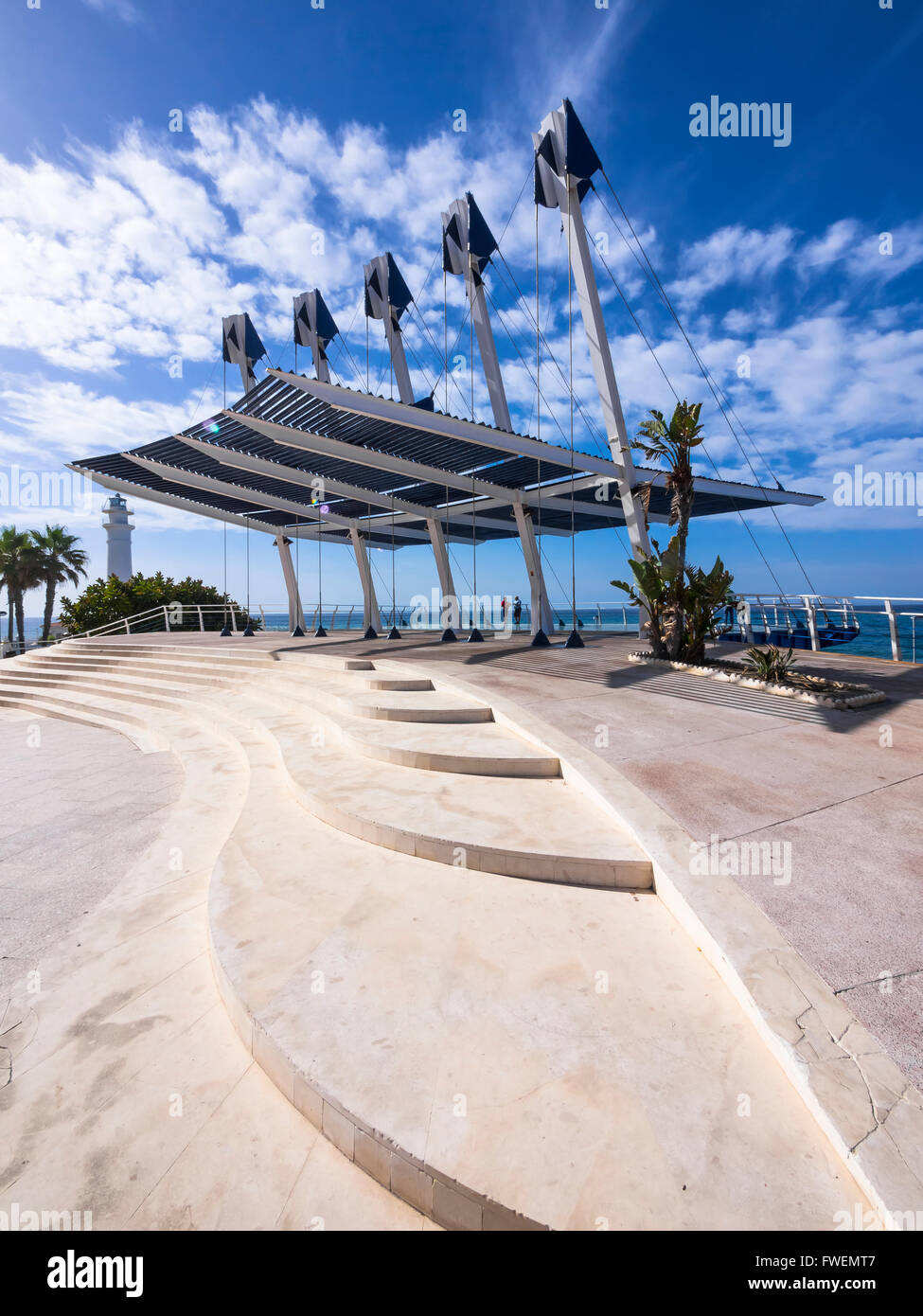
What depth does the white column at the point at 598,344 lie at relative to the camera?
14.8 m

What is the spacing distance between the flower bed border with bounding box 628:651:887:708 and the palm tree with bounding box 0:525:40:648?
117 ft

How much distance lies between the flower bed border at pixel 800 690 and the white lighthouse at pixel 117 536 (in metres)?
60.1

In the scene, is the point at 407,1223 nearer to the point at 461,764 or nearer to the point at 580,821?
the point at 580,821

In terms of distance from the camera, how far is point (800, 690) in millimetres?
8422

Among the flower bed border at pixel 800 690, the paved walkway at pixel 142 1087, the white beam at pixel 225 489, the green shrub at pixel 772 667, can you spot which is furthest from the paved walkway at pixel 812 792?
the white beam at pixel 225 489

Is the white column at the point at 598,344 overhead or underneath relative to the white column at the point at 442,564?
overhead

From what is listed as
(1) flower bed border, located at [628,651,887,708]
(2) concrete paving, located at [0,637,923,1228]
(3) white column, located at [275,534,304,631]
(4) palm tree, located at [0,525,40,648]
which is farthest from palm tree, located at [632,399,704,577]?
(4) palm tree, located at [0,525,40,648]

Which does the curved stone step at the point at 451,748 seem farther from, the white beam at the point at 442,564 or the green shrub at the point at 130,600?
the green shrub at the point at 130,600

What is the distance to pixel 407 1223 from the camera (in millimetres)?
1973

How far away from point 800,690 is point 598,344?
35.7 feet

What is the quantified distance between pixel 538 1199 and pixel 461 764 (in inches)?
160

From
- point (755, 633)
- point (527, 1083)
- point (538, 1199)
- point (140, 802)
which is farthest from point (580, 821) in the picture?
point (755, 633)

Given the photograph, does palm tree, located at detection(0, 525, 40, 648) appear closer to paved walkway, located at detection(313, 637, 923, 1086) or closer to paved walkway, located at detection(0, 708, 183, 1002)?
paved walkway, located at detection(0, 708, 183, 1002)

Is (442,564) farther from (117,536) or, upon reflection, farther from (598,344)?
(117,536)
